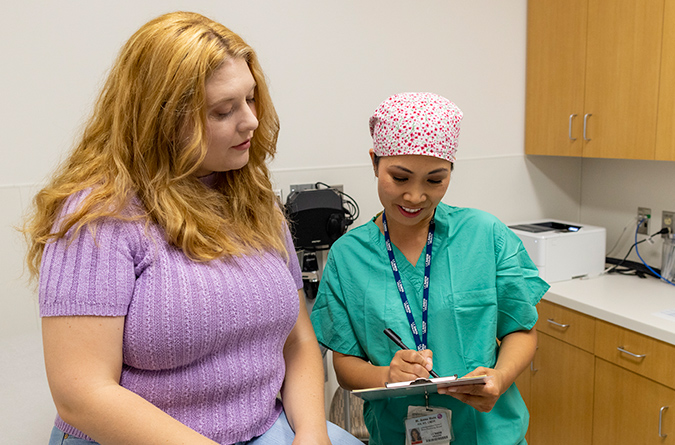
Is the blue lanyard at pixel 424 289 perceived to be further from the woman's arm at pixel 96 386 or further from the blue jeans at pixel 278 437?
the woman's arm at pixel 96 386

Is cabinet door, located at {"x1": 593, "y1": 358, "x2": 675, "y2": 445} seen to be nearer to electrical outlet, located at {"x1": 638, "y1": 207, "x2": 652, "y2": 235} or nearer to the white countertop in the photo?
the white countertop

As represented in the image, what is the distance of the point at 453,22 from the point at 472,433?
194 centimetres

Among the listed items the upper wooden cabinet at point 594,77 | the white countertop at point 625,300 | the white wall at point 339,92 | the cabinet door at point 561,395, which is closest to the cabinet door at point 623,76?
the upper wooden cabinet at point 594,77

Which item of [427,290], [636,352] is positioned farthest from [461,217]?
[636,352]

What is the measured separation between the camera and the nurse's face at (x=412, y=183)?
122 centimetres

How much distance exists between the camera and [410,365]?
113 cm

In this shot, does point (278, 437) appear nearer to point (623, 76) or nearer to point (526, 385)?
point (526, 385)

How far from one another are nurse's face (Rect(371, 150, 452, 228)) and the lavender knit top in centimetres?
33

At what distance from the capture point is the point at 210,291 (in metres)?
1.02

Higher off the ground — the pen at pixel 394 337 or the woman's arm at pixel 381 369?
the pen at pixel 394 337

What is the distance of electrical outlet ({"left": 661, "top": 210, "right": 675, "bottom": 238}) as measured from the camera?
8.23 ft

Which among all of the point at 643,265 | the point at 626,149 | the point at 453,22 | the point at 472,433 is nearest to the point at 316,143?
the point at 453,22

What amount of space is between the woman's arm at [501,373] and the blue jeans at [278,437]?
0.85 feet

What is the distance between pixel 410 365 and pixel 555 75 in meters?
2.03
